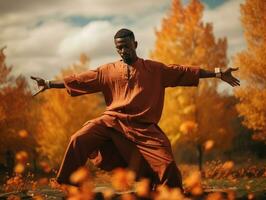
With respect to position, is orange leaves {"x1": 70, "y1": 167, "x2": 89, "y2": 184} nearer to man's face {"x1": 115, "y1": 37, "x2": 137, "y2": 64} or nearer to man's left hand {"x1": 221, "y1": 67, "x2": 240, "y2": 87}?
man's face {"x1": 115, "y1": 37, "x2": 137, "y2": 64}

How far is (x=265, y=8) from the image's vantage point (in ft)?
46.4

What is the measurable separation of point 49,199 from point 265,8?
925 centimetres

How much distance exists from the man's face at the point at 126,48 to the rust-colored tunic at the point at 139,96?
10 cm

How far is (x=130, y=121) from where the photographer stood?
590cm

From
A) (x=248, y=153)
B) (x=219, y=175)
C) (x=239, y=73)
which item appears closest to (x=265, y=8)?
(x=239, y=73)

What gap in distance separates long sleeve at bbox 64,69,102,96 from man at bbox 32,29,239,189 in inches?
0.5

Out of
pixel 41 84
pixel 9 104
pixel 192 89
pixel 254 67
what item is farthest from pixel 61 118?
pixel 41 84

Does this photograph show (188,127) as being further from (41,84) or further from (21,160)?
(21,160)

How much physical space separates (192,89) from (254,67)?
93.7 inches

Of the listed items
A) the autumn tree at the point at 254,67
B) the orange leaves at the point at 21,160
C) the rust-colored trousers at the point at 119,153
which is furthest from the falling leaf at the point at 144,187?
the orange leaves at the point at 21,160

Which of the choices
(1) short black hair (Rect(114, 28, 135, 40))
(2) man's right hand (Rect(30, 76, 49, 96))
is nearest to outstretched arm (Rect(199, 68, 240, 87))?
(1) short black hair (Rect(114, 28, 135, 40))

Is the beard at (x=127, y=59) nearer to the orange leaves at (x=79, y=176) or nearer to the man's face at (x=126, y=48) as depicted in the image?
the man's face at (x=126, y=48)

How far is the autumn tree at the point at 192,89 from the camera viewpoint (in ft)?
50.4

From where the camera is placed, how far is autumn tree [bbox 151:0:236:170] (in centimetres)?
1535
